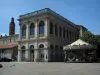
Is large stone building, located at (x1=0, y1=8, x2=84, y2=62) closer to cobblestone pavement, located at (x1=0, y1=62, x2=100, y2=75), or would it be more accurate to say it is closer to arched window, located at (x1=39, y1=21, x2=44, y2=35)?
arched window, located at (x1=39, y1=21, x2=44, y2=35)

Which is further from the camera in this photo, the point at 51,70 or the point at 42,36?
the point at 42,36

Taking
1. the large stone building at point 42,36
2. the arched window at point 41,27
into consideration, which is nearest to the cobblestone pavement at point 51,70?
the large stone building at point 42,36

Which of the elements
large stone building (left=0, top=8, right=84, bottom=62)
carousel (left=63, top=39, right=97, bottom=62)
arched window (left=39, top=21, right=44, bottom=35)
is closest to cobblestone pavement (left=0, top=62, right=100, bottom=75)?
carousel (left=63, top=39, right=97, bottom=62)

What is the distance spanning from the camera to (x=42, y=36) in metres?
54.6

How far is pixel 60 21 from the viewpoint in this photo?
60062 mm

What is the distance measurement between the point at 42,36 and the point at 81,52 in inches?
585

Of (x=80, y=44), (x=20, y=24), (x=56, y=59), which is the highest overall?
(x=20, y=24)

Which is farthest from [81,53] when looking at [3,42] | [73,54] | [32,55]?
[3,42]

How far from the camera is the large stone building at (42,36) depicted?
176 ft

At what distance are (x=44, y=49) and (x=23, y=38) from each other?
9.63 metres

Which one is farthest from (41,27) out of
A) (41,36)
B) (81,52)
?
(81,52)

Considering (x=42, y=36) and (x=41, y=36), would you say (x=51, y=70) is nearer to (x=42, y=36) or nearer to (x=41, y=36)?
(x=42, y=36)

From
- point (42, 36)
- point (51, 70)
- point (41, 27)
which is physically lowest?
point (51, 70)

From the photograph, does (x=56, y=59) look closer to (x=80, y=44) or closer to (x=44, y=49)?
(x=44, y=49)
